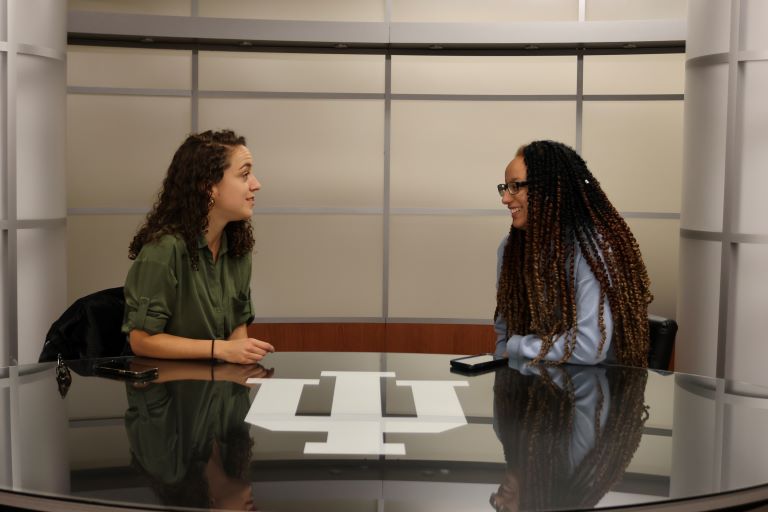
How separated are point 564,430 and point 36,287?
2.67m

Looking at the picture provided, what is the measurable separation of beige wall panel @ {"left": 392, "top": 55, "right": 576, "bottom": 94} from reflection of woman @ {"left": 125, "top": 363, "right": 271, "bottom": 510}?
3.24 metres

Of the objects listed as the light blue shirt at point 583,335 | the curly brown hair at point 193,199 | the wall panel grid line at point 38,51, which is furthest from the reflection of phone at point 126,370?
the wall panel grid line at point 38,51

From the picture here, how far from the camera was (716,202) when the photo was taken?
3457 millimetres

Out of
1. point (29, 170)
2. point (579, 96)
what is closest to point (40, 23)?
point (29, 170)

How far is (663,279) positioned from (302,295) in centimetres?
213

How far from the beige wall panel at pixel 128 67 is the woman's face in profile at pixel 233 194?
2414 mm

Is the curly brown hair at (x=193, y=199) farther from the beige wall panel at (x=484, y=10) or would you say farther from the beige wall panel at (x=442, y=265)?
the beige wall panel at (x=484, y=10)

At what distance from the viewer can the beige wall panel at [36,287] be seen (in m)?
3.52

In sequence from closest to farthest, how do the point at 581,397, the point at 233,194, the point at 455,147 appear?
the point at 581,397
the point at 233,194
the point at 455,147

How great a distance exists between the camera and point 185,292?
2.62m

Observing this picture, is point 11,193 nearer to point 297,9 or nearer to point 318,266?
point 318,266

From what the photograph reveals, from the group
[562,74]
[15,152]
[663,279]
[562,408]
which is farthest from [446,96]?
[562,408]

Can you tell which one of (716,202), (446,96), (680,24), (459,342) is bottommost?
(459,342)

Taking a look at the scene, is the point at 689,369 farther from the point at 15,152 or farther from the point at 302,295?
the point at 15,152
